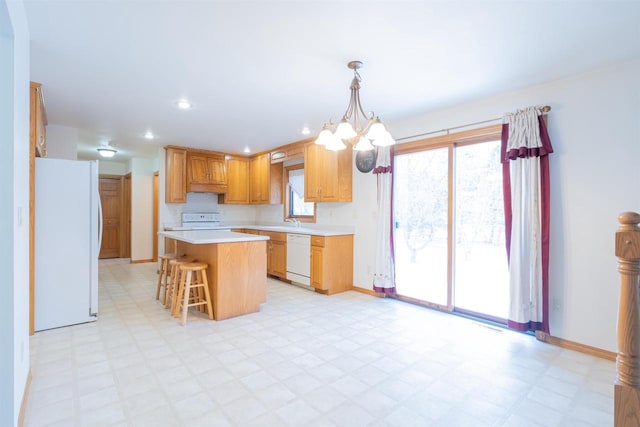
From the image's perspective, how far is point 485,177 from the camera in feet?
11.8

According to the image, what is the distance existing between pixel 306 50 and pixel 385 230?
8.54 ft

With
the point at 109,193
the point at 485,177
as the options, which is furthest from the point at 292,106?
the point at 109,193

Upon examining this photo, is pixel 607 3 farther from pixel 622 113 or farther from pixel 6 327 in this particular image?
pixel 6 327

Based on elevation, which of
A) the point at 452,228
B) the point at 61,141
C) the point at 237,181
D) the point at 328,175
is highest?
the point at 61,141

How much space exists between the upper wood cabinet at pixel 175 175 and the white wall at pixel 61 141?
4.84 ft

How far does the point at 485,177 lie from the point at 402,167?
43.2 inches

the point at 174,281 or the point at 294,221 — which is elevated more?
the point at 294,221

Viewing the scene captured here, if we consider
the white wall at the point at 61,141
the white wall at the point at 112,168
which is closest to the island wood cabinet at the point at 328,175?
the white wall at the point at 61,141

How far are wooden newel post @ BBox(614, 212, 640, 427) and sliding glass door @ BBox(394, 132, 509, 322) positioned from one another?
2.42m

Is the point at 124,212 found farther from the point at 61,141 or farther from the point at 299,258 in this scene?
the point at 299,258

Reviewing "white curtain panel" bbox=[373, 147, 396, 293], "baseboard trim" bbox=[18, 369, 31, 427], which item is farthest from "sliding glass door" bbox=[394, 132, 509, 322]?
"baseboard trim" bbox=[18, 369, 31, 427]

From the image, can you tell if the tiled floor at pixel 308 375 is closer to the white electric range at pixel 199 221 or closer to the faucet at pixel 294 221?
the faucet at pixel 294 221

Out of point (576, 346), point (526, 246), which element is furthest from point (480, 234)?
point (576, 346)

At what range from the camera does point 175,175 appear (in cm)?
598
